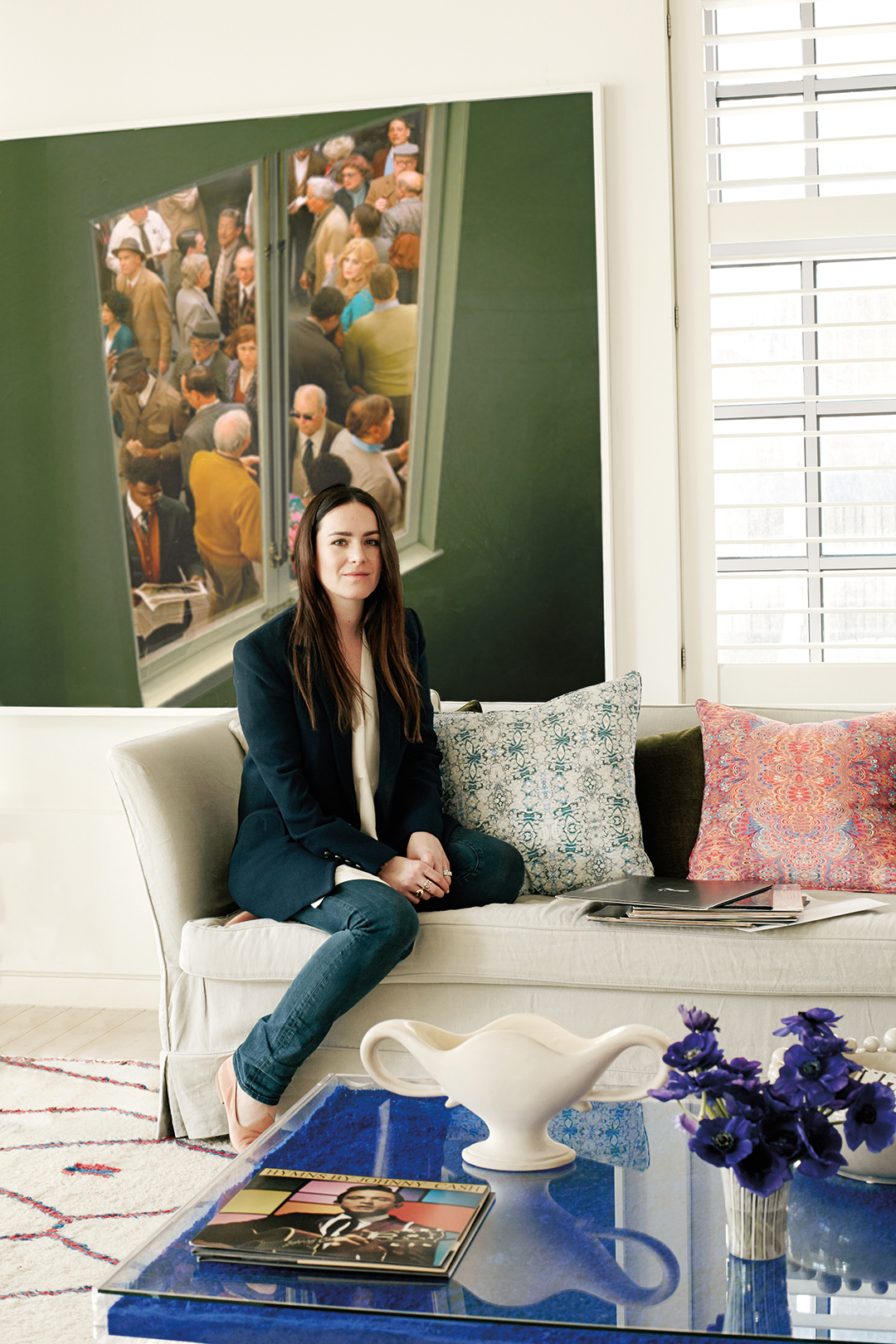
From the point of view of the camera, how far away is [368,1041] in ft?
4.50

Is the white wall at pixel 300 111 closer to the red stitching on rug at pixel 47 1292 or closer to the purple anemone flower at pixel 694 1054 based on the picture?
the red stitching on rug at pixel 47 1292

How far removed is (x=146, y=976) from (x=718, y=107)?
2.70 metres

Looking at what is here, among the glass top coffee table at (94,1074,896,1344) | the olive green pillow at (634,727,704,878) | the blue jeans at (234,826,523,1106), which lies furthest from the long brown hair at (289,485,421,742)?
the glass top coffee table at (94,1074,896,1344)

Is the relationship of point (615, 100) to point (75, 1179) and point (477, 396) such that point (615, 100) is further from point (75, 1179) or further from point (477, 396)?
point (75, 1179)

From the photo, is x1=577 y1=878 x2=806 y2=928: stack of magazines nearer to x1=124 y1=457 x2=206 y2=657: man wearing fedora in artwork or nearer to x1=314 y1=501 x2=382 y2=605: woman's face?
x1=314 y1=501 x2=382 y2=605: woman's face

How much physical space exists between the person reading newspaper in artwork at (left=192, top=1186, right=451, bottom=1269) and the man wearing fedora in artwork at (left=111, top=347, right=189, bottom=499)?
2.41 metres

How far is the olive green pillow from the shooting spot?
2.53m

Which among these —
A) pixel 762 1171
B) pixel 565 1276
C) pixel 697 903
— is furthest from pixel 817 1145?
pixel 697 903

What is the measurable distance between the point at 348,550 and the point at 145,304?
133 centimetres

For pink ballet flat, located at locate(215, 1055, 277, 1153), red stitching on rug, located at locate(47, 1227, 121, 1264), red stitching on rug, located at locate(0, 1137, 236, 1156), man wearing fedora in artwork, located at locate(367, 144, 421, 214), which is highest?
man wearing fedora in artwork, located at locate(367, 144, 421, 214)

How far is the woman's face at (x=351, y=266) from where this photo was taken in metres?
3.16

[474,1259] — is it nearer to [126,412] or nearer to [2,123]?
[126,412]

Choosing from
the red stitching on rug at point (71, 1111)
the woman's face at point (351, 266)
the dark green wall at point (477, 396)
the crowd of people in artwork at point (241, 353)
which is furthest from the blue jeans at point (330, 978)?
the woman's face at point (351, 266)

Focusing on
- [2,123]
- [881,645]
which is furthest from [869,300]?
[2,123]
